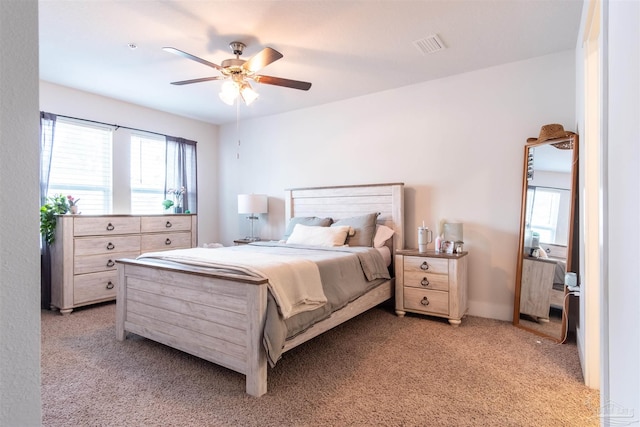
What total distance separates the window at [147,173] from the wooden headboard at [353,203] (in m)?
1.86

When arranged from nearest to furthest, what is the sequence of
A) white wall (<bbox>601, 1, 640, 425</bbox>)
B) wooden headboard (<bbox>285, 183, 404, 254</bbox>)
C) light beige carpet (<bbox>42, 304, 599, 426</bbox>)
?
1. white wall (<bbox>601, 1, 640, 425</bbox>)
2. light beige carpet (<bbox>42, 304, 599, 426</bbox>)
3. wooden headboard (<bbox>285, 183, 404, 254</bbox>)

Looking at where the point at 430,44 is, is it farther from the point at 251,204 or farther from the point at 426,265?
the point at 251,204

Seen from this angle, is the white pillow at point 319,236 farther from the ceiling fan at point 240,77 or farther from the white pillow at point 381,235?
the ceiling fan at point 240,77

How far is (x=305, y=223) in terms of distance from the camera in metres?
4.11

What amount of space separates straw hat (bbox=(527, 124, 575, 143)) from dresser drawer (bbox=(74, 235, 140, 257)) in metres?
4.38

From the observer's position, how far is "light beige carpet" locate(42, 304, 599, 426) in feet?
5.67

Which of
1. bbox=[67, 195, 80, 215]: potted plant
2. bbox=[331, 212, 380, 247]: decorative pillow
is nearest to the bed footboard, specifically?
bbox=[67, 195, 80, 215]: potted plant

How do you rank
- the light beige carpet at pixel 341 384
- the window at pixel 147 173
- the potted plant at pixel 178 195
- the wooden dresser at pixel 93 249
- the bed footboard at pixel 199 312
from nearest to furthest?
the light beige carpet at pixel 341 384 → the bed footboard at pixel 199 312 → the wooden dresser at pixel 93 249 → the window at pixel 147 173 → the potted plant at pixel 178 195

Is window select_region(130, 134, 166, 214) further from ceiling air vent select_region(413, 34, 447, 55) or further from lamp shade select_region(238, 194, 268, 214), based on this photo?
ceiling air vent select_region(413, 34, 447, 55)

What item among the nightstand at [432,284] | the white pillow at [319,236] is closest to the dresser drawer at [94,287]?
the white pillow at [319,236]

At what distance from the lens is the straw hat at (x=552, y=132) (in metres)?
2.80

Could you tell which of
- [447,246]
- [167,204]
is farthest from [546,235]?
[167,204]

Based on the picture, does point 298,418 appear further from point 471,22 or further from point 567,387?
point 471,22

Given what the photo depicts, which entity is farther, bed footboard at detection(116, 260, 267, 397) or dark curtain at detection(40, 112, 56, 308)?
dark curtain at detection(40, 112, 56, 308)
